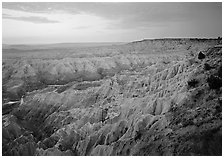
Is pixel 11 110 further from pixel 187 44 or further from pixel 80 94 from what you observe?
pixel 187 44

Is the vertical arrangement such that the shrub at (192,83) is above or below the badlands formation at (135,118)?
above

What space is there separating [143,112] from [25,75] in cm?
3317

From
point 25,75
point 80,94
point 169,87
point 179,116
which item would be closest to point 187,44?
point 25,75

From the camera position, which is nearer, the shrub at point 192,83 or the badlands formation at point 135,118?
the badlands formation at point 135,118

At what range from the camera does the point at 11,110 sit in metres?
23.9

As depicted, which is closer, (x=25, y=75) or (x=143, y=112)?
(x=143, y=112)

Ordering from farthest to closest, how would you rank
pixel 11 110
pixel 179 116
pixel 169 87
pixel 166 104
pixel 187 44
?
pixel 187 44
pixel 11 110
pixel 169 87
pixel 166 104
pixel 179 116

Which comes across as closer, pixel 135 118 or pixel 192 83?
pixel 192 83

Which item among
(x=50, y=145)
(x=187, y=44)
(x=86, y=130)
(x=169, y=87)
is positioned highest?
(x=187, y=44)

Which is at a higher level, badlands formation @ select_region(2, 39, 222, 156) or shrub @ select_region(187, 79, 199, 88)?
shrub @ select_region(187, 79, 199, 88)

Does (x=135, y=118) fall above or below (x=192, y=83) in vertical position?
below

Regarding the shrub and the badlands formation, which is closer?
the badlands formation

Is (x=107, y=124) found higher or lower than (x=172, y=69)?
lower

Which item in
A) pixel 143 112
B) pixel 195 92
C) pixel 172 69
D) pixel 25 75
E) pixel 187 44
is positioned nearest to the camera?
pixel 195 92
